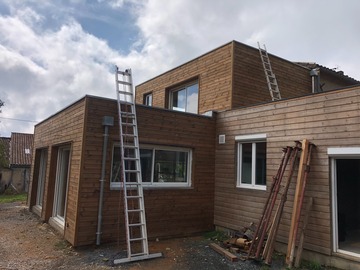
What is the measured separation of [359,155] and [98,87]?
1459cm

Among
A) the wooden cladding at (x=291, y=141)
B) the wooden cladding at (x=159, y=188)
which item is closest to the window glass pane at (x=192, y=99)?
the wooden cladding at (x=159, y=188)

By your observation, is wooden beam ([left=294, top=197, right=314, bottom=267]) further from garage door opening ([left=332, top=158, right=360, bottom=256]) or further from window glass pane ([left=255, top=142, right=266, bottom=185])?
garage door opening ([left=332, top=158, right=360, bottom=256])

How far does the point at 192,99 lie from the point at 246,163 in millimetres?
4057

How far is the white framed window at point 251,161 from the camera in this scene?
7.25 meters

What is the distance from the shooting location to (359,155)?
205 inches

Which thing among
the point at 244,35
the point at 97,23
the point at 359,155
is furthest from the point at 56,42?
the point at 359,155

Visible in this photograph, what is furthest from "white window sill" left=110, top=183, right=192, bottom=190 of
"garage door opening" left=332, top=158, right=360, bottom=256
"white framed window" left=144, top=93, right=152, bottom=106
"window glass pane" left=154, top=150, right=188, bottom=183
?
"white framed window" left=144, top=93, right=152, bottom=106

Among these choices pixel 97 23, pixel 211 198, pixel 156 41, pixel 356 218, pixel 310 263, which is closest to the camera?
pixel 310 263

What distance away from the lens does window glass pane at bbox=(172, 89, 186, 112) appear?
11.5m

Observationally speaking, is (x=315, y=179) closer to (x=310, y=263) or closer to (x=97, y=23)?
(x=310, y=263)

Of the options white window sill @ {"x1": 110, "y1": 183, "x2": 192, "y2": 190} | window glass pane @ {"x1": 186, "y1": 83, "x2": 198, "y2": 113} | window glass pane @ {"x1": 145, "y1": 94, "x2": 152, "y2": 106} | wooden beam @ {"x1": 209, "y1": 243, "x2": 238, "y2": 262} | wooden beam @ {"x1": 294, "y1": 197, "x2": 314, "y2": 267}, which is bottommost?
wooden beam @ {"x1": 209, "y1": 243, "x2": 238, "y2": 262}

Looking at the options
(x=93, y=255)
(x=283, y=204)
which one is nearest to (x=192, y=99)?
(x=283, y=204)

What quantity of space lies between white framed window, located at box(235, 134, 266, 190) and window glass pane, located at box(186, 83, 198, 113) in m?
3.18

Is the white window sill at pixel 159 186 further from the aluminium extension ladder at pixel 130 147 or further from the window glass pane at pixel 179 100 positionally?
the window glass pane at pixel 179 100
